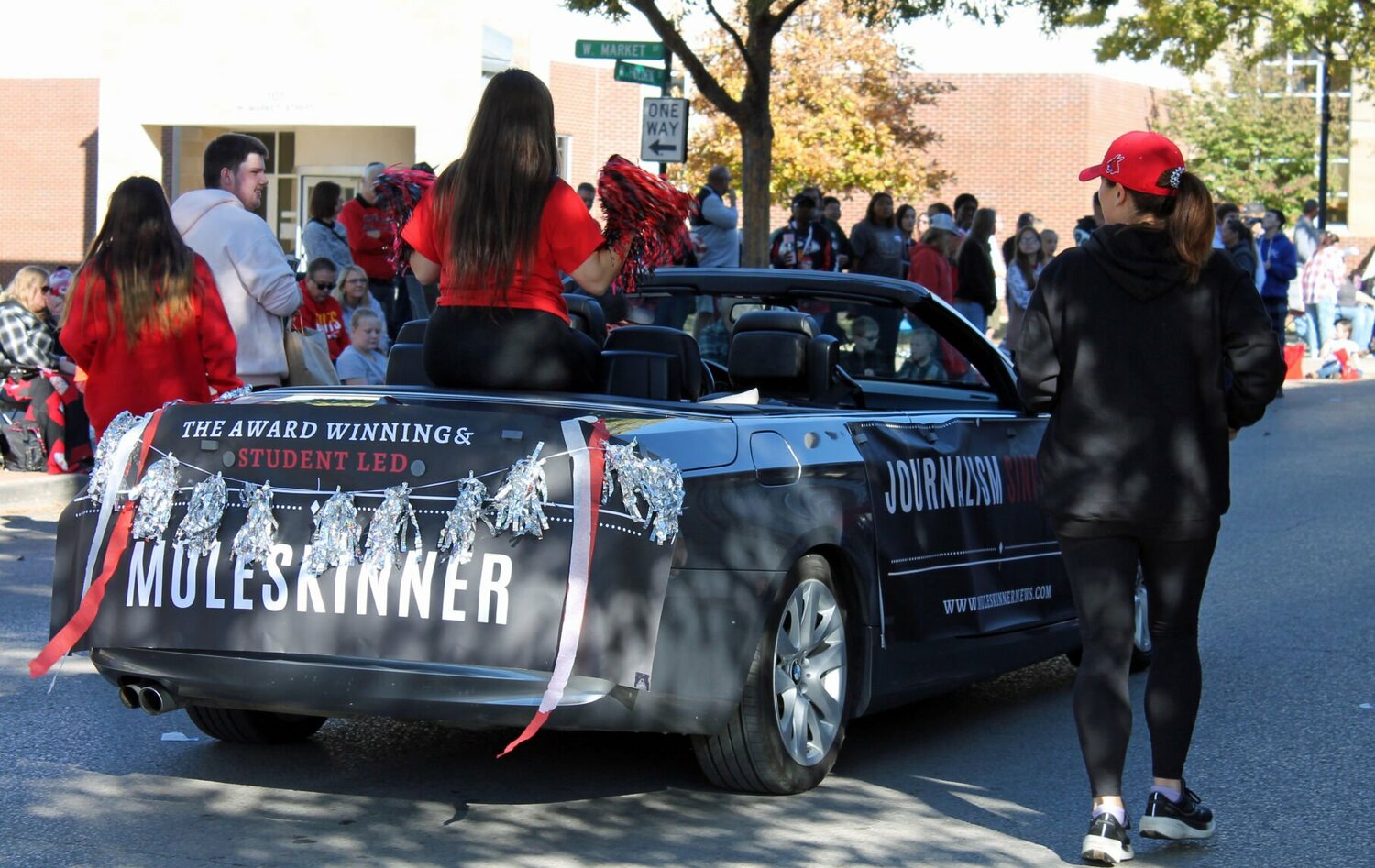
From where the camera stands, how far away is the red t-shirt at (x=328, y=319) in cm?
1209

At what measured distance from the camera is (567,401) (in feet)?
16.8

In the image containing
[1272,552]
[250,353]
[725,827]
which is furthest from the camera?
[1272,552]

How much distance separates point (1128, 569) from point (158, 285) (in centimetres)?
364

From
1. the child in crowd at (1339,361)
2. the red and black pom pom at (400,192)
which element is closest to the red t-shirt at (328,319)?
the red and black pom pom at (400,192)

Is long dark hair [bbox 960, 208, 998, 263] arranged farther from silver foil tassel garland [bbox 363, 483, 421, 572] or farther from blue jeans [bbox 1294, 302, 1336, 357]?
silver foil tassel garland [bbox 363, 483, 421, 572]

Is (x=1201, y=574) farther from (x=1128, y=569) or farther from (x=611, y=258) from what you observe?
(x=611, y=258)

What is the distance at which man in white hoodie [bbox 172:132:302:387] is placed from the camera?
7.34 metres

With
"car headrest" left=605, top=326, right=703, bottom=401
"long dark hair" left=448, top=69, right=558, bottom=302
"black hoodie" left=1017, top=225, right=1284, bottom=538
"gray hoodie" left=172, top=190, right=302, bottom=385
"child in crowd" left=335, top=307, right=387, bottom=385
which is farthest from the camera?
"child in crowd" left=335, top=307, right=387, bottom=385

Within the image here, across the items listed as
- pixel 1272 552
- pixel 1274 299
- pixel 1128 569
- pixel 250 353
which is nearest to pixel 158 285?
pixel 250 353

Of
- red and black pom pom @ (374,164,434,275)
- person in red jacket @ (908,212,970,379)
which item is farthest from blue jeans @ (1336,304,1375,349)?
red and black pom pom @ (374,164,434,275)

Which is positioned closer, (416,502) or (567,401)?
(416,502)

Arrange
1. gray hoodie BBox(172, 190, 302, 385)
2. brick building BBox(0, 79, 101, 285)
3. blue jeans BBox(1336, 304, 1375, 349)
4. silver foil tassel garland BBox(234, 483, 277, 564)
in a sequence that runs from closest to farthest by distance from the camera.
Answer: silver foil tassel garland BBox(234, 483, 277, 564) → gray hoodie BBox(172, 190, 302, 385) → blue jeans BBox(1336, 304, 1375, 349) → brick building BBox(0, 79, 101, 285)

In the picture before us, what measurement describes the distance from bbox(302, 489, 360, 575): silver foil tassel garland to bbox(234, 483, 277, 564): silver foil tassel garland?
12 centimetres

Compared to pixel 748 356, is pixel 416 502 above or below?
below
